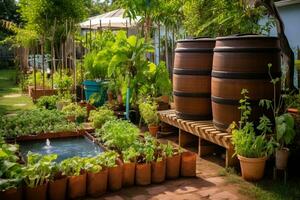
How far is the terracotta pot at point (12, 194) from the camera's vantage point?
3100mm

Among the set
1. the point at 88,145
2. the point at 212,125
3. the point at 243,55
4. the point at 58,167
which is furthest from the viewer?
the point at 88,145

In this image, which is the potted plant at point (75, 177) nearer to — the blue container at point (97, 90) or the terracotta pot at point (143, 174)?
the terracotta pot at point (143, 174)

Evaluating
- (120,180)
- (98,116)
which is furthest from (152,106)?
(120,180)

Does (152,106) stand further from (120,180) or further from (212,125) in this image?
(120,180)

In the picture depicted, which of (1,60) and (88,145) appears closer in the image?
(88,145)

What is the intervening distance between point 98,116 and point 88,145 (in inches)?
25.8

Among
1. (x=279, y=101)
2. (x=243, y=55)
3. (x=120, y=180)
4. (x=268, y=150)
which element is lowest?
(x=120, y=180)

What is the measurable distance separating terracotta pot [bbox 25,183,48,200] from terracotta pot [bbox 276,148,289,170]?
7.69ft

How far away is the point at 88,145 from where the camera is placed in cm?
527

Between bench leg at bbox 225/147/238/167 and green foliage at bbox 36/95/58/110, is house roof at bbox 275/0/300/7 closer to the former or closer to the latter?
bench leg at bbox 225/147/238/167

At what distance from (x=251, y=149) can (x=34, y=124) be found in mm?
3449

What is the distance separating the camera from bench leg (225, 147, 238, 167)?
13.6 feet

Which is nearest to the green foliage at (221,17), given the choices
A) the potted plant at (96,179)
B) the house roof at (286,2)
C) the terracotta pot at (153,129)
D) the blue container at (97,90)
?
the house roof at (286,2)

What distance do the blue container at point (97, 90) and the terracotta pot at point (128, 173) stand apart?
394 cm
